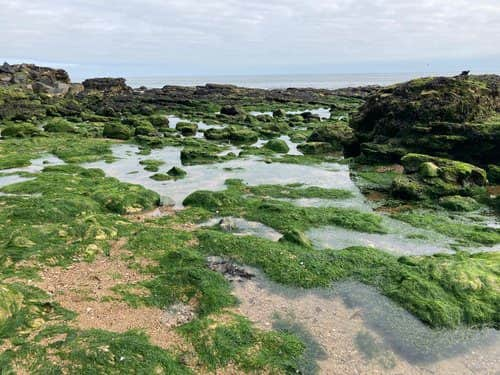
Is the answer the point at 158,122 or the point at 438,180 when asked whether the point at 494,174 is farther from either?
the point at 158,122

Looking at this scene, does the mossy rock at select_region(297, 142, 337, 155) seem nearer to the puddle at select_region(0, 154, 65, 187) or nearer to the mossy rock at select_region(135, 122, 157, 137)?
the mossy rock at select_region(135, 122, 157, 137)

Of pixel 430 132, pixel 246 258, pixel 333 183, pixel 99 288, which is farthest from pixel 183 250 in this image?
pixel 430 132

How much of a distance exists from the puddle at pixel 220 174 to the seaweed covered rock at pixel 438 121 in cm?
569

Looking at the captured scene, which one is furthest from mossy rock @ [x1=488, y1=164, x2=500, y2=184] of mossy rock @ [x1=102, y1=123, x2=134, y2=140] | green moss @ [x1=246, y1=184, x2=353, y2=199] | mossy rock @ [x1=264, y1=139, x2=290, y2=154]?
mossy rock @ [x1=102, y1=123, x2=134, y2=140]

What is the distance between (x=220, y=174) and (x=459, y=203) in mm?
14829

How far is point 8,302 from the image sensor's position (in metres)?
10.3

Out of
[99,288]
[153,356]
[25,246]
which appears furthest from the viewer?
[25,246]

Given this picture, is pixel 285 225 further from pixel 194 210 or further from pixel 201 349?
pixel 201 349

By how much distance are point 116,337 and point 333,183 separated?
63.6ft

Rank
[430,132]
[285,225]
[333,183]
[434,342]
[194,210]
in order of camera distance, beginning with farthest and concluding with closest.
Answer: [430,132], [333,183], [194,210], [285,225], [434,342]

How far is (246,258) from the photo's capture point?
14617 mm

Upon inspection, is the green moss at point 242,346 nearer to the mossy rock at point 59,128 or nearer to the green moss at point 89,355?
the green moss at point 89,355

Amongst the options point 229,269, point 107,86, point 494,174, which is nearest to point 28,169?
point 229,269

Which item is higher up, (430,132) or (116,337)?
(430,132)
